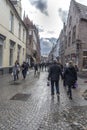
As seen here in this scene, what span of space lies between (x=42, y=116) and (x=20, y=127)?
1.41 meters

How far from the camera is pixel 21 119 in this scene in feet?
22.9

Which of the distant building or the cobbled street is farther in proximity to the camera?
the distant building

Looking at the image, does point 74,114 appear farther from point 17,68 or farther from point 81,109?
point 17,68

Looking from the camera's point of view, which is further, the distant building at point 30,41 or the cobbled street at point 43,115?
the distant building at point 30,41

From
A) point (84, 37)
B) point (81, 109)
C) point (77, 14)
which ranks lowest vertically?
point (81, 109)

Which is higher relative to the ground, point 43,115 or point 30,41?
point 30,41

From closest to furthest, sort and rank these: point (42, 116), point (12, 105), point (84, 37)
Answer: point (42, 116), point (12, 105), point (84, 37)

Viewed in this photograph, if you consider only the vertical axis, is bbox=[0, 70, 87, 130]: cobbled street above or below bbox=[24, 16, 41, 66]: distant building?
below

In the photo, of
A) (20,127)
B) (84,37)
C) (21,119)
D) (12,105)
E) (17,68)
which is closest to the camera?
(20,127)

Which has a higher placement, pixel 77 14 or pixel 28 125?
pixel 77 14

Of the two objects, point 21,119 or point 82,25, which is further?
point 82,25

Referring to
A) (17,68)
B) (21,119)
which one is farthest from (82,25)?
(21,119)

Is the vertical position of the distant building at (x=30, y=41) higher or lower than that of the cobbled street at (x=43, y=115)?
higher

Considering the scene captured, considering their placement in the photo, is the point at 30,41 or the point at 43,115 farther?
the point at 30,41
